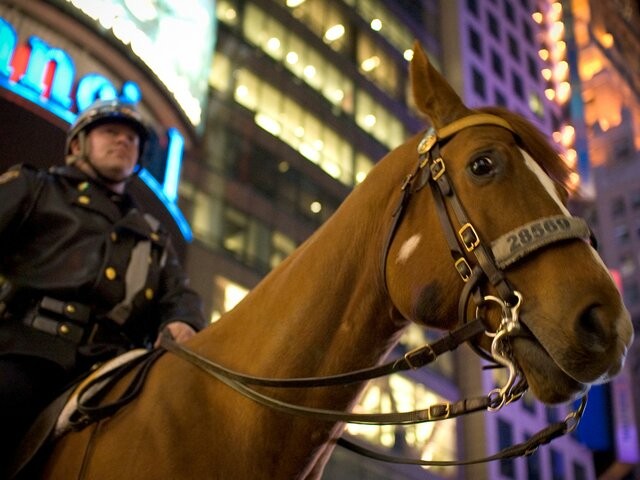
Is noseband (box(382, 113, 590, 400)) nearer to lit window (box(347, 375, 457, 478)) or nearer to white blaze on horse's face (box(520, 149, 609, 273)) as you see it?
white blaze on horse's face (box(520, 149, 609, 273))

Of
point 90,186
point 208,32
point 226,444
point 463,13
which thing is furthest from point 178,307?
point 463,13

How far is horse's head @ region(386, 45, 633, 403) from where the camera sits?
2592mm

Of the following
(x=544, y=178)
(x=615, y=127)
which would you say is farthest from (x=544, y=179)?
(x=615, y=127)

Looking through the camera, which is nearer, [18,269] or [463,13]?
[18,269]

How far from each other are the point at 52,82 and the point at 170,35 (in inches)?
177

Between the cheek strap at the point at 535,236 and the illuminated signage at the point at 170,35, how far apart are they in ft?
56.6

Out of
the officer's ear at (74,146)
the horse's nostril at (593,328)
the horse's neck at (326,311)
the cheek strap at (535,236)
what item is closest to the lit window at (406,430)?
the officer's ear at (74,146)

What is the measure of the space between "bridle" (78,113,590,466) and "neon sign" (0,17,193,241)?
1358 centimetres

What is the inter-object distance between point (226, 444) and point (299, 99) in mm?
36348

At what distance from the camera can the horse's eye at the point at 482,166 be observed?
3090mm

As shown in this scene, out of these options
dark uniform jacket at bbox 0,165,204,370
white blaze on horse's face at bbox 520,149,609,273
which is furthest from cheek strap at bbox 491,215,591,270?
dark uniform jacket at bbox 0,165,204,370

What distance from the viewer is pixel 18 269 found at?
412 centimetres

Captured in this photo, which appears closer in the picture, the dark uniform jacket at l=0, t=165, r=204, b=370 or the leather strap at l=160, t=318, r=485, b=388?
the leather strap at l=160, t=318, r=485, b=388

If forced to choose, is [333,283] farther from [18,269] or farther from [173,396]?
[18,269]
